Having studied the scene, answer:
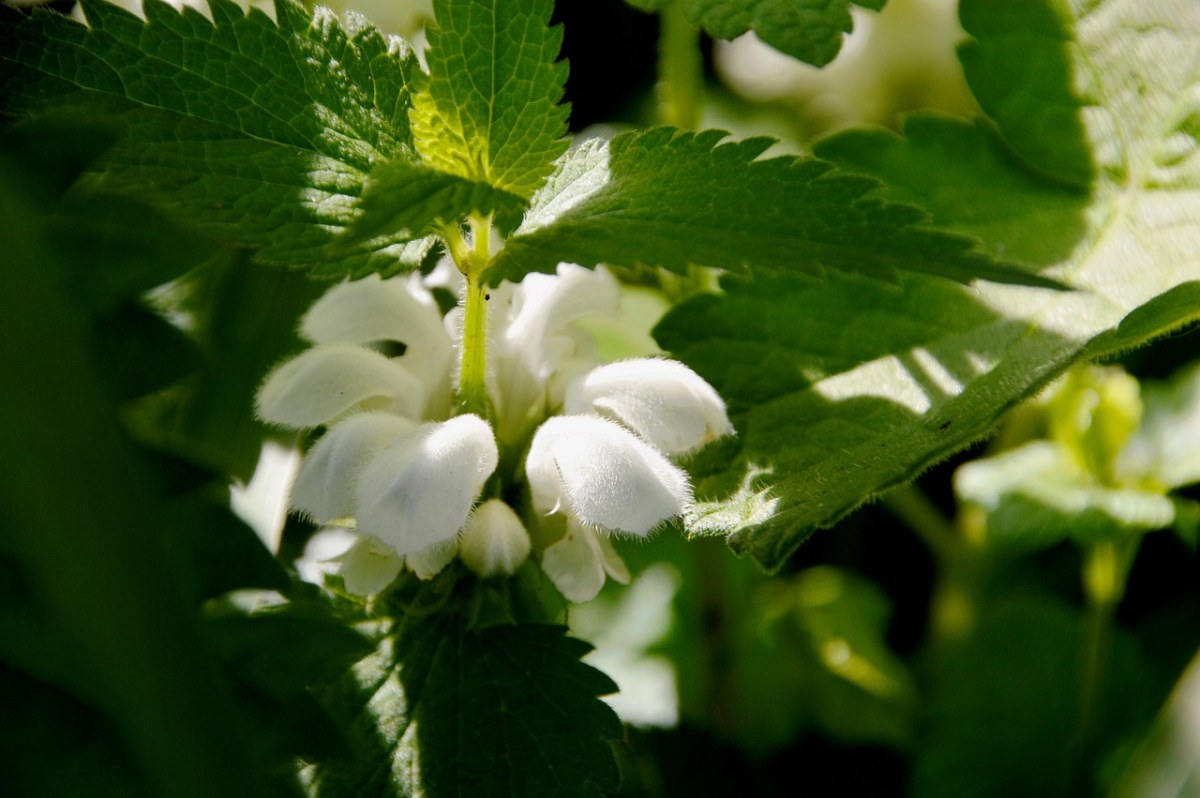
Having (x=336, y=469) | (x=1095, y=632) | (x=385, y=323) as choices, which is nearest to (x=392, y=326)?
(x=385, y=323)

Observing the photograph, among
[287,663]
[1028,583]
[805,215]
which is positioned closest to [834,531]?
[1028,583]

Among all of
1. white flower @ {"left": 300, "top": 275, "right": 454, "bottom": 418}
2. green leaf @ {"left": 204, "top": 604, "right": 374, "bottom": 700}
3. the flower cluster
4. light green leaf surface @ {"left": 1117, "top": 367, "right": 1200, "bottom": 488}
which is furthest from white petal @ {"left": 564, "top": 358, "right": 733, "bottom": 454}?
light green leaf surface @ {"left": 1117, "top": 367, "right": 1200, "bottom": 488}

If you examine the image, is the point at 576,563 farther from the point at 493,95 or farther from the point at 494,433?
the point at 493,95

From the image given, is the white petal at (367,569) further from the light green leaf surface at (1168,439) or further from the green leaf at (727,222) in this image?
the light green leaf surface at (1168,439)

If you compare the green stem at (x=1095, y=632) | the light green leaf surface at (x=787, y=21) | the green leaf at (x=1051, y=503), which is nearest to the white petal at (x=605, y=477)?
the light green leaf surface at (x=787, y=21)

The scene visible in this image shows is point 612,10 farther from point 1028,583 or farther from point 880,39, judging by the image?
point 1028,583
